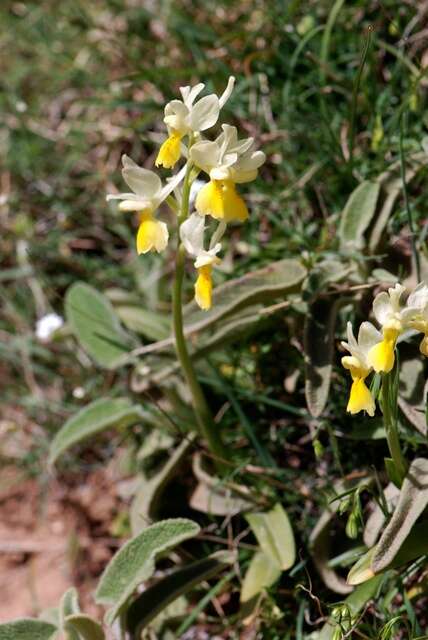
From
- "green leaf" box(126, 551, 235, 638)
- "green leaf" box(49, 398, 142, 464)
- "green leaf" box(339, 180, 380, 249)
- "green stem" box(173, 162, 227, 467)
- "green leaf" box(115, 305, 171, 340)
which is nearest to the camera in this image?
"green stem" box(173, 162, 227, 467)

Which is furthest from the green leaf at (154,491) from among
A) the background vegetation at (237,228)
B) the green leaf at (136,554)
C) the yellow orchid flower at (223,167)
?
the yellow orchid flower at (223,167)

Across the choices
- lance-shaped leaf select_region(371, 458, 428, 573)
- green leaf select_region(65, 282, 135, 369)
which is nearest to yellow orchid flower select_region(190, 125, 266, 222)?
lance-shaped leaf select_region(371, 458, 428, 573)

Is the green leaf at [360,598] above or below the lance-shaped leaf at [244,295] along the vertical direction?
below

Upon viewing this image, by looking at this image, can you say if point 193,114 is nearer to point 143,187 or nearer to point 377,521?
point 143,187

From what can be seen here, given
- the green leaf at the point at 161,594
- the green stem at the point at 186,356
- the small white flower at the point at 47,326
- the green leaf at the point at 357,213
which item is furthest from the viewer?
the small white flower at the point at 47,326

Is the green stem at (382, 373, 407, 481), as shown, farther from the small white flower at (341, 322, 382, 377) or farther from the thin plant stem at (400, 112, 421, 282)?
the thin plant stem at (400, 112, 421, 282)

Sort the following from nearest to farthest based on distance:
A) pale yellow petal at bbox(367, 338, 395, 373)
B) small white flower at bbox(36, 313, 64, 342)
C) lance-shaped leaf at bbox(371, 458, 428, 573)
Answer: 1. pale yellow petal at bbox(367, 338, 395, 373)
2. lance-shaped leaf at bbox(371, 458, 428, 573)
3. small white flower at bbox(36, 313, 64, 342)

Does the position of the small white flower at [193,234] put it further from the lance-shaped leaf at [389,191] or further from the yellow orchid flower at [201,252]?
the lance-shaped leaf at [389,191]
